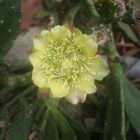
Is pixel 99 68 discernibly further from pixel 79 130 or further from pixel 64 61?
pixel 79 130

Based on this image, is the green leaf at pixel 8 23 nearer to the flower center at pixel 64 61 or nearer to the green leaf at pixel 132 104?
the flower center at pixel 64 61

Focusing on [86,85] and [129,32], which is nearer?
[86,85]

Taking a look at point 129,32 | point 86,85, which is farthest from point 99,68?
point 129,32

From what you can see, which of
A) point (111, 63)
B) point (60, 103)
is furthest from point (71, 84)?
point (60, 103)

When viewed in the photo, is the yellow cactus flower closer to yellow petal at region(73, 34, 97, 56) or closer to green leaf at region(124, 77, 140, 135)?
yellow petal at region(73, 34, 97, 56)

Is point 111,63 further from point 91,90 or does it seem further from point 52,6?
point 52,6

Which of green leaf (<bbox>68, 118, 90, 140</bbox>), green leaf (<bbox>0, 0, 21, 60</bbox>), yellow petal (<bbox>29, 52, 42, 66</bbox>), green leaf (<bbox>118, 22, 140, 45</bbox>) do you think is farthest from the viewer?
green leaf (<bbox>118, 22, 140, 45</bbox>)

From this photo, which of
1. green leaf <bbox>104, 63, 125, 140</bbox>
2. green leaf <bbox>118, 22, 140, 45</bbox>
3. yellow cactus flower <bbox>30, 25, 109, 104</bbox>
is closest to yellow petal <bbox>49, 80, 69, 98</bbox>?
yellow cactus flower <bbox>30, 25, 109, 104</bbox>
